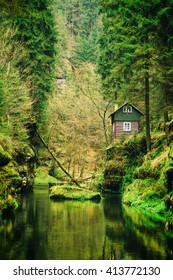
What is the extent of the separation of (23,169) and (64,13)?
74.1m

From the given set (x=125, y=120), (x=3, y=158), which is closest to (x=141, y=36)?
(x=3, y=158)

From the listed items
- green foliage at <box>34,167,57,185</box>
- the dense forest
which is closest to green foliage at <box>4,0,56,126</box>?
the dense forest

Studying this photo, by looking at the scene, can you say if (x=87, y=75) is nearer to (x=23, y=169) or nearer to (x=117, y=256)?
(x=23, y=169)

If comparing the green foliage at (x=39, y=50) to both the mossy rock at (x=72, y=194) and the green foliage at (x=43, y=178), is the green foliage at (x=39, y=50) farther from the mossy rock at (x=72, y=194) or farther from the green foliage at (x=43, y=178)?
the green foliage at (x=43, y=178)

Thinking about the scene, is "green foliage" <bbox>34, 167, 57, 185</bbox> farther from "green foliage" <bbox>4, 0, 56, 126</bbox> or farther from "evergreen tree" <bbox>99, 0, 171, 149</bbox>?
"evergreen tree" <bbox>99, 0, 171, 149</bbox>

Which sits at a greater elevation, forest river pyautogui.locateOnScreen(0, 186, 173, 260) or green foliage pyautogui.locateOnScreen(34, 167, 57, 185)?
green foliage pyautogui.locateOnScreen(34, 167, 57, 185)

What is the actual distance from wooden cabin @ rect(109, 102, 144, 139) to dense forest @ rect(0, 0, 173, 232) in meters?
1.39

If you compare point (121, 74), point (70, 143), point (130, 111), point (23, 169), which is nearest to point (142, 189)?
point (121, 74)

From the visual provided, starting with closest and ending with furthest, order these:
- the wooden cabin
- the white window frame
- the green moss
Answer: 1. the green moss
2. the wooden cabin
3. the white window frame

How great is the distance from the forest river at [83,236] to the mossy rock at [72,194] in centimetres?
739

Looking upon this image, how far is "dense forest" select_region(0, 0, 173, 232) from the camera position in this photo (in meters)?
23.6

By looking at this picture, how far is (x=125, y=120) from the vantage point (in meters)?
41.0

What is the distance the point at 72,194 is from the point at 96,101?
57.2ft

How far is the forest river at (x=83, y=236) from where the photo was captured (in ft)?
37.2
